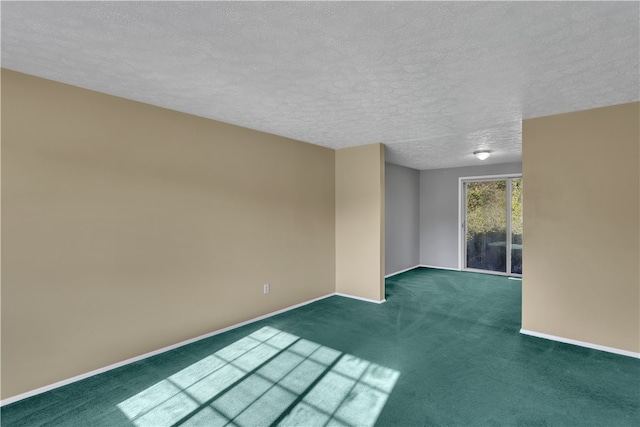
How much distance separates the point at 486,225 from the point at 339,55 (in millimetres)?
5924

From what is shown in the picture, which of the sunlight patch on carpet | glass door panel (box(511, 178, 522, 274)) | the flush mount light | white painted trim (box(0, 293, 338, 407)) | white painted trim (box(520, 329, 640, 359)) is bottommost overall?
the sunlight patch on carpet

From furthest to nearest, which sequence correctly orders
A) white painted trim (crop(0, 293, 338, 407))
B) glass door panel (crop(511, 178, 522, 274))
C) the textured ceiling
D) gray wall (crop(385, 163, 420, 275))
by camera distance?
gray wall (crop(385, 163, 420, 275)), glass door panel (crop(511, 178, 522, 274)), white painted trim (crop(0, 293, 338, 407)), the textured ceiling

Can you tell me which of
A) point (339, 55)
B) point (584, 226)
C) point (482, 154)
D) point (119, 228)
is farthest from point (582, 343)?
point (119, 228)

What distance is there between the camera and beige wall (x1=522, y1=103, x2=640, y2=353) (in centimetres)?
292

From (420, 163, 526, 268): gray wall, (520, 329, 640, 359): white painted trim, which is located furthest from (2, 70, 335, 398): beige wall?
(420, 163, 526, 268): gray wall

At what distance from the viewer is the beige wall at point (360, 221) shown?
4633 mm

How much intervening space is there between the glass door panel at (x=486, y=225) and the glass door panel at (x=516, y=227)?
13cm

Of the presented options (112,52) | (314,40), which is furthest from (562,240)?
(112,52)

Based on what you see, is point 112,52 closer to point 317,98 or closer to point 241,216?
point 317,98

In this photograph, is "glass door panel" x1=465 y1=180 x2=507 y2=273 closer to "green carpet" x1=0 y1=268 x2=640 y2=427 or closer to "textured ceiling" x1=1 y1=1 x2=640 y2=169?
"green carpet" x1=0 y1=268 x2=640 y2=427

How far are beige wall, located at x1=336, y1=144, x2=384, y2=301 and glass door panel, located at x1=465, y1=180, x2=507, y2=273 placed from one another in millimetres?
3289

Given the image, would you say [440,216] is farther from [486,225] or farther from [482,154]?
[482,154]

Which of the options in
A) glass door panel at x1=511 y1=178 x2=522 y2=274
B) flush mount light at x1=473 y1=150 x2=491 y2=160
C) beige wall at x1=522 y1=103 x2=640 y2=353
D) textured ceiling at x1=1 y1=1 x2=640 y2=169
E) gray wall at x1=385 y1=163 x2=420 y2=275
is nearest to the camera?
textured ceiling at x1=1 y1=1 x2=640 y2=169

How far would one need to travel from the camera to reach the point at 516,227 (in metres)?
6.32
